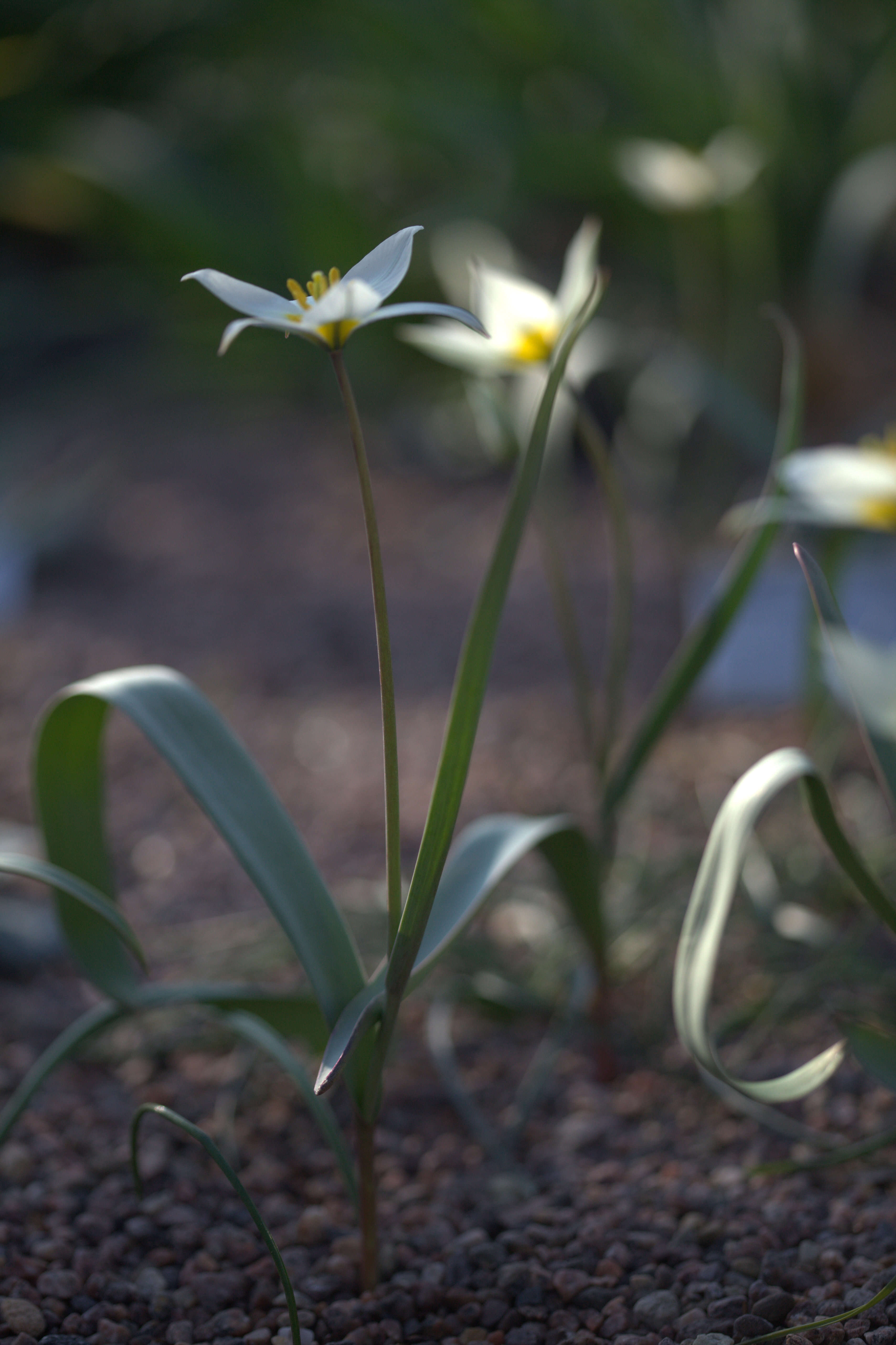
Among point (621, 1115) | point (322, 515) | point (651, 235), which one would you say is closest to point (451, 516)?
point (322, 515)

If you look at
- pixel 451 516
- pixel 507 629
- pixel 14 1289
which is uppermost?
pixel 451 516

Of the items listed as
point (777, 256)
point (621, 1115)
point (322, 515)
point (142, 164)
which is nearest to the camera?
point (621, 1115)

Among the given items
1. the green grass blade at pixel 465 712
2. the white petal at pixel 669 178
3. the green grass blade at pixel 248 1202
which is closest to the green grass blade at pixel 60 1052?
the green grass blade at pixel 248 1202

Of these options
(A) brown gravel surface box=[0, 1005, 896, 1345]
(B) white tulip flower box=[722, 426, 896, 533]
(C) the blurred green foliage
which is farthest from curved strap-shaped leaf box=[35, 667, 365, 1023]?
(C) the blurred green foliage

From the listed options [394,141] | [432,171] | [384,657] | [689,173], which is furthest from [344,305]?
[432,171]

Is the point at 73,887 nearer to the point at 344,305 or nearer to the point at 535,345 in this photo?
the point at 344,305

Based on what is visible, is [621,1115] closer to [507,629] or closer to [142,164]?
[507,629]

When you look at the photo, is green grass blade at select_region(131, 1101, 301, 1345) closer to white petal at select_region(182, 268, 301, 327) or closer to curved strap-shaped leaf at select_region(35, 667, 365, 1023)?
curved strap-shaped leaf at select_region(35, 667, 365, 1023)
